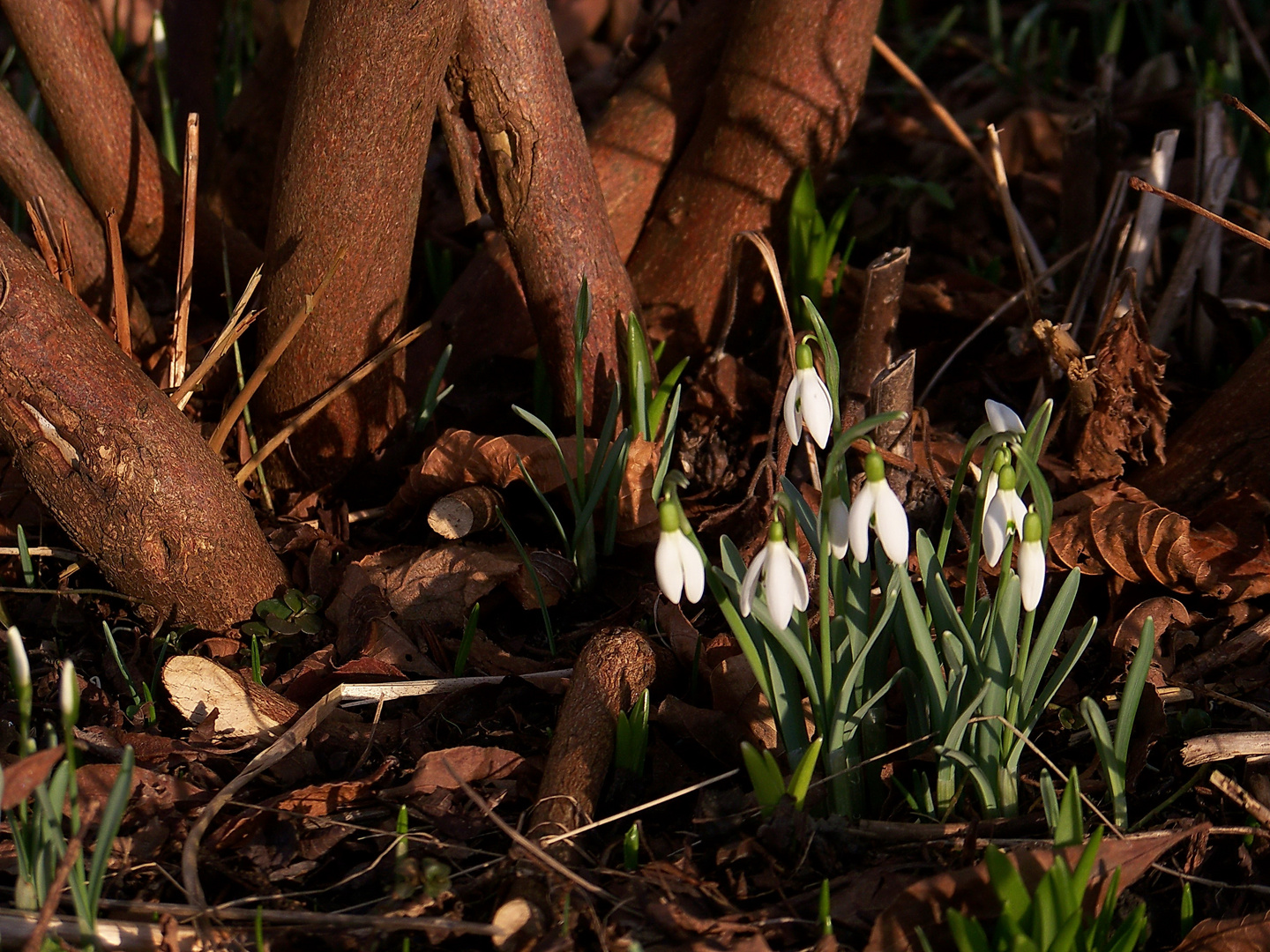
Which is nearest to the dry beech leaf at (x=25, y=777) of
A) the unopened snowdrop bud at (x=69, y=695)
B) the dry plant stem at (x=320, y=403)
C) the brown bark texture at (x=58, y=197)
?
the unopened snowdrop bud at (x=69, y=695)

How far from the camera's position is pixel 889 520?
119 cm

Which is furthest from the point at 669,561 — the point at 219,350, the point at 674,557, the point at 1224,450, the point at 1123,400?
the point at 1224,450

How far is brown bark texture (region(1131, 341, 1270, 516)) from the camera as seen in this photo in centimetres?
203

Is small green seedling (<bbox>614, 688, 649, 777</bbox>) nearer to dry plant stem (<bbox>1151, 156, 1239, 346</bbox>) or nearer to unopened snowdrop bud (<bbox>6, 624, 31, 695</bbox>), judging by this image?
unopened snowdrop bud (<bbox>6, 624, 31, 695</bbox>)

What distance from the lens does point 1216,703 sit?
174 cm

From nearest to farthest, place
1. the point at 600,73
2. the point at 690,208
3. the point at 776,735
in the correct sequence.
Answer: the point at 776,735, the point at 690,208, the point at 600,73

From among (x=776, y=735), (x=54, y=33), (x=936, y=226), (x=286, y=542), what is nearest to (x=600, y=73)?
(x=936, y=226)

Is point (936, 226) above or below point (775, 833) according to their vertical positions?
above

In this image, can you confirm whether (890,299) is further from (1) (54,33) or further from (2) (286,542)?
(1) (54,33)

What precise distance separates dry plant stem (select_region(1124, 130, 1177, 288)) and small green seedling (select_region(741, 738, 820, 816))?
4.92ft

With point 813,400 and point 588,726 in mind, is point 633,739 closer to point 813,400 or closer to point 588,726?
point 588,726

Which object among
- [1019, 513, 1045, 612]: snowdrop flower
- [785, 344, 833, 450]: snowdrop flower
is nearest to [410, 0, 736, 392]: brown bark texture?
[785, 344, 833, 450]: snowdrop flower

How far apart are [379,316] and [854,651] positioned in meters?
1.18

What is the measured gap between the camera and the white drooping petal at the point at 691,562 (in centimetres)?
119
